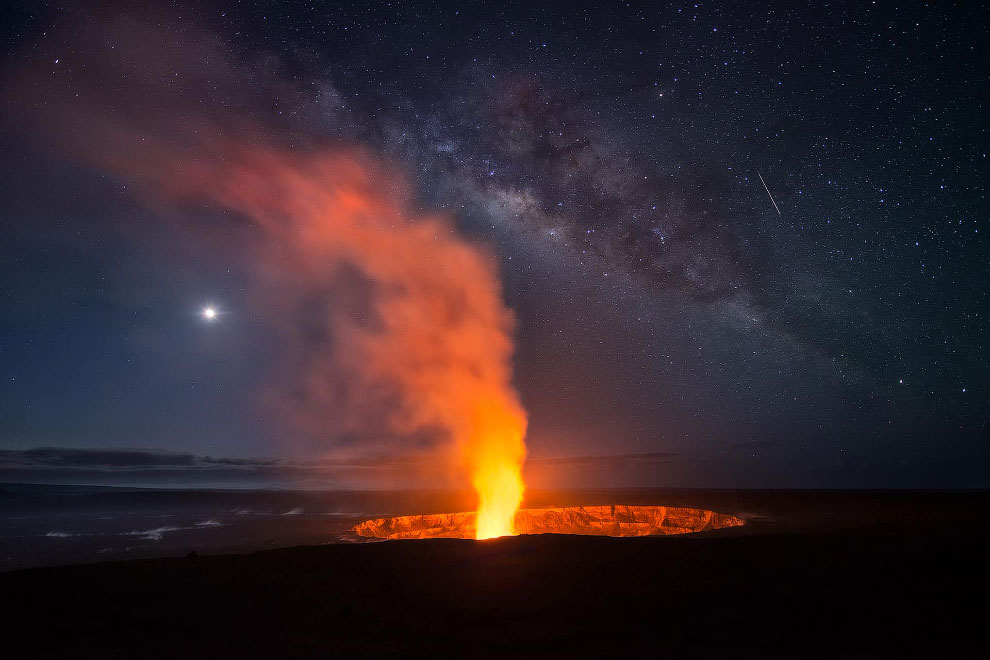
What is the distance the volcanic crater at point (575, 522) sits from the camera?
34.1 meters

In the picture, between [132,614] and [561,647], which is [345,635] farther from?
[132,614]

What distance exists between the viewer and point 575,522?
3900 cm

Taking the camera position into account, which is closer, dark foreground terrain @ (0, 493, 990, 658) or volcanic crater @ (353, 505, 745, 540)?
dark foreground terrain @ (0, 493, 990, 658)

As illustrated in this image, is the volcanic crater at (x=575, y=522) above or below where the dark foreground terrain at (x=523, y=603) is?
below

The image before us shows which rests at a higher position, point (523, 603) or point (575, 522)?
point (523, 603)

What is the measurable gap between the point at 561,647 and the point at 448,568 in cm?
572

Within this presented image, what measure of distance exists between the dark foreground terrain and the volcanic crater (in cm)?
2083

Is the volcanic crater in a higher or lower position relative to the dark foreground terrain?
lower

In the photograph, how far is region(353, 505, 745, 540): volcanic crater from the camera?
3406 centimetres

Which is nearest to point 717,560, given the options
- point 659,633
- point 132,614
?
point 659,633

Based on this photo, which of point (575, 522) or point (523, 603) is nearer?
point (523, 603)

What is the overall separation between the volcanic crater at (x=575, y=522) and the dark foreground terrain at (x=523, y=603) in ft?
68.3

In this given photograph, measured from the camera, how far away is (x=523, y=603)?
9.18m

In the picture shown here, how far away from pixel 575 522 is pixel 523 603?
31958mm
